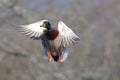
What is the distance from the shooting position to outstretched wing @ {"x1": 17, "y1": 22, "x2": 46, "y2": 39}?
1591 mm

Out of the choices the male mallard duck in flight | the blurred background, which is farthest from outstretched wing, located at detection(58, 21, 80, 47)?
the blurred background

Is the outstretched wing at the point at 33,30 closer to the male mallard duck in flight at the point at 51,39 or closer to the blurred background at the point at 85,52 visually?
the male mallard duck in flight at the point at 51,39

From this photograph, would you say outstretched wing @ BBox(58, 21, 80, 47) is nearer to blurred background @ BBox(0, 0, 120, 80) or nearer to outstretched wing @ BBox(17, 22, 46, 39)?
outstretched wing @ BBox(17, 22, 46, 39)

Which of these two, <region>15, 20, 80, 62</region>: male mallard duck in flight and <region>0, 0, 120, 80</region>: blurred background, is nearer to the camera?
<region>15, 20, 80, 62</region>: male mallard duck in flight

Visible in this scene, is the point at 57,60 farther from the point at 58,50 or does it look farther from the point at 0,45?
the point at 0,45

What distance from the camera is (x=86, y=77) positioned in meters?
13.2

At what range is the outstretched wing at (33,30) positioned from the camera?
159 centimetres

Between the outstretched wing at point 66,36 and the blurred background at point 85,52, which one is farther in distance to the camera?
the blurred background at point 85,52

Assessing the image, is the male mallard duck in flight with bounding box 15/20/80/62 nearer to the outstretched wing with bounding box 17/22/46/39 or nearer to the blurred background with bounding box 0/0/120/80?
the outstretched wing with bounding box 17/22/46/39

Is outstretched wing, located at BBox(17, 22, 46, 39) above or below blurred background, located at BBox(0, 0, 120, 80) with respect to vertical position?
below

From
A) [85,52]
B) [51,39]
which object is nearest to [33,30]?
[51,39]

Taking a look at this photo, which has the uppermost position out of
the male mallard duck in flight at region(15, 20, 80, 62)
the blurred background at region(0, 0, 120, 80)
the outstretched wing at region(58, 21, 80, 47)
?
the blurred background at region(0, 0, 120, 80)

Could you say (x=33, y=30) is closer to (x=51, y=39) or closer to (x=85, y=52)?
(x=51, y=39)

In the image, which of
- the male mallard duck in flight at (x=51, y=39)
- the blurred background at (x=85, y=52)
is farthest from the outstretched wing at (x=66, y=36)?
the blurred background at (x=85, y=52)
